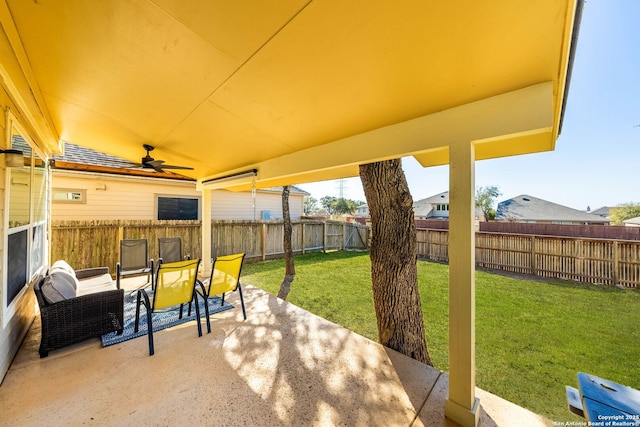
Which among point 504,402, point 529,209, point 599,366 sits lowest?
point 599,366

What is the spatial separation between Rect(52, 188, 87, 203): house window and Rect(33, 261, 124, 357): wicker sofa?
5266 mm

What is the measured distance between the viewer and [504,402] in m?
2.26

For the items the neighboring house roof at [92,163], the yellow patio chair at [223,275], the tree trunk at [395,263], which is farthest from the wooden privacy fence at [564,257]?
the neighboring house roof at [92,163]

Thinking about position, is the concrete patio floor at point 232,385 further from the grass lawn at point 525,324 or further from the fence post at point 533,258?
the fence post at point 533,258

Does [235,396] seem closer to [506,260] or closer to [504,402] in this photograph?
[504,402]

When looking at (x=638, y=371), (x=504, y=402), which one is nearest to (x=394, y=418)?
(x=504, y=402)

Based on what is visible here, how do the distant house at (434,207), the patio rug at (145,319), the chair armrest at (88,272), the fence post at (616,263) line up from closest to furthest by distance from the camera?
the patio rug at (145,319) → the chair armrest at (88,272) → the fence post at (616,263) → the distant house at (434,207)

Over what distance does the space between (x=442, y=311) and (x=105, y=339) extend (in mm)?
5588

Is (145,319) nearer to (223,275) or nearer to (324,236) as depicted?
(223,275)

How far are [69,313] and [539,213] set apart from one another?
2963cm

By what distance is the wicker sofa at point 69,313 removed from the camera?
2.83 meters

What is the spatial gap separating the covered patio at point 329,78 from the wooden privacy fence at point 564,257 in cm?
741

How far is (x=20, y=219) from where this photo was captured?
3035 mm

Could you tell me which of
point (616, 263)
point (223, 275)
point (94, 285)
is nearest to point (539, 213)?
point (616, 263)
